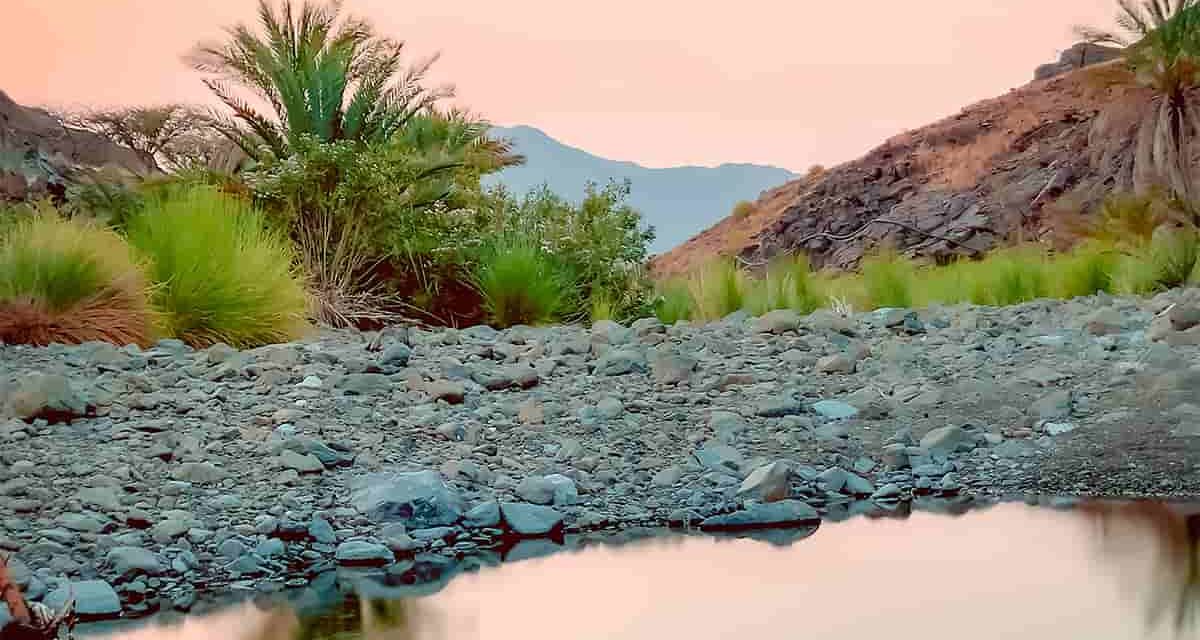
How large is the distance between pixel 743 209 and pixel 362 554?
99.6 feet

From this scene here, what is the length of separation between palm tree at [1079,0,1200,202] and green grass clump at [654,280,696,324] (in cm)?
479

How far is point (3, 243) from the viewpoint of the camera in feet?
21.7

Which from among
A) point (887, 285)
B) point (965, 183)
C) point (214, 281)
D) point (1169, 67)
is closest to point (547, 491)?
point (214, 281)

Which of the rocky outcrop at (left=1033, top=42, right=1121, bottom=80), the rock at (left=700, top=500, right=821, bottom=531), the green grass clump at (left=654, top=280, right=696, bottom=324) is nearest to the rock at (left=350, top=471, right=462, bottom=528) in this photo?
the rock at (left=700, top=500, right=821, bottom=531)

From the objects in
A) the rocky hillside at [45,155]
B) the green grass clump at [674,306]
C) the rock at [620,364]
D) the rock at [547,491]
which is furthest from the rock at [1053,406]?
the rocky hillside at [45,155]

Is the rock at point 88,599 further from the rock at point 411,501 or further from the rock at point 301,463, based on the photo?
the rock at point 301,463

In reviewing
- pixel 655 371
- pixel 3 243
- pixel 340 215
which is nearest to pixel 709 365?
pixel 655 371

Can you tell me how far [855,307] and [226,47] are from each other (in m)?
4.89

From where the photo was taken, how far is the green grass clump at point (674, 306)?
980cm

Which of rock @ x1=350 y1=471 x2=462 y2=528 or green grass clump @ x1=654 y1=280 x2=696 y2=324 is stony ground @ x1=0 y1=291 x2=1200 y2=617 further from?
green grass clump @ x1=654 y1=280 x2=696 y2=324

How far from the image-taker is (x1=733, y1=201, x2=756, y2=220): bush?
109 feet

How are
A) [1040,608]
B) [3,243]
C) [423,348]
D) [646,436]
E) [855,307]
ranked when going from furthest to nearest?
1. [855,307]
2. [3,243]
3. [423,348]
4. [646,436]
5. [1040,608]

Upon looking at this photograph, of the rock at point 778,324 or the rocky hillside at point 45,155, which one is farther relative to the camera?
the rocky hillside at point 45,155

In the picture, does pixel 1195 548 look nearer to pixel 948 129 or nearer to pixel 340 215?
pixel 340 215
